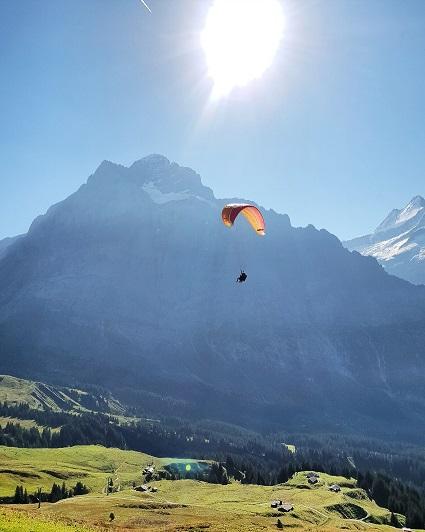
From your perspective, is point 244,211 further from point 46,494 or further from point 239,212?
point 46,494

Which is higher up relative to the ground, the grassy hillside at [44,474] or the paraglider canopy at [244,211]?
the paraglider canopy at [244,211]

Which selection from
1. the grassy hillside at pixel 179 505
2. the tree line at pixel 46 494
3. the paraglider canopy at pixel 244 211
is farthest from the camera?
the tree line at pixel 46 494

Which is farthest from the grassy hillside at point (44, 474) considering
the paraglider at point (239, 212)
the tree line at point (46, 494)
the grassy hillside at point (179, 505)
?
the paraglider at point (239, 212)

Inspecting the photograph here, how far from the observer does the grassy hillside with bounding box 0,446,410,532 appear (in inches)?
2997

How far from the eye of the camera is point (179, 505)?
343 feet

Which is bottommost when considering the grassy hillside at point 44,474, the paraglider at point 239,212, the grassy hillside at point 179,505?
the grassy hillside at point 179,505

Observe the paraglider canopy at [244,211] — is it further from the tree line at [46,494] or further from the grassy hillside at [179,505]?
the tree line at [46,494]

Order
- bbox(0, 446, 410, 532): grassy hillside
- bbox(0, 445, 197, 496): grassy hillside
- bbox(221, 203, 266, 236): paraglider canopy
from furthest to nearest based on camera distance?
1. bbox(0, 445, 197, 496): grassy hillside
2. bbox(0, 446, 410, 532): grassy hillside
3. bbox(221, 203, 266, 236): paraglider canopy

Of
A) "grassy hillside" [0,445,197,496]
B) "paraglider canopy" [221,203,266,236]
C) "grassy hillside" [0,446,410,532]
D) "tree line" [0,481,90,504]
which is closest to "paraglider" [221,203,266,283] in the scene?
"paraglider canopy" [221,203,266,236]

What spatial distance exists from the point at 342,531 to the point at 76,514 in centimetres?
4085

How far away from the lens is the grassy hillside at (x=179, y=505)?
76125 mm

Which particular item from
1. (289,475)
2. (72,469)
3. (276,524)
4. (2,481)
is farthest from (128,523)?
(289,475)

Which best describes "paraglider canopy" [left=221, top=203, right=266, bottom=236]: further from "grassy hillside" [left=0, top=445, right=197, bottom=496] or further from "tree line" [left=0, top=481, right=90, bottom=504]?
"grassy hillside" [left=0, top=445, right=197, bottom=496]

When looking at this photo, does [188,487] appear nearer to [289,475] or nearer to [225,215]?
[289,475]
